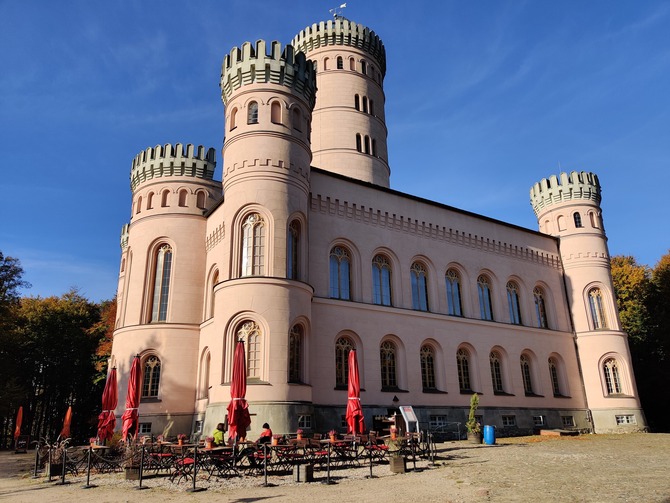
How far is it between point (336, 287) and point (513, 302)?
13.7 metres

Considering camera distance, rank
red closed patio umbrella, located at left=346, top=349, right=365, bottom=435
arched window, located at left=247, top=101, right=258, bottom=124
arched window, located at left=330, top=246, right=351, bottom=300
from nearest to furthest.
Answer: red closed patio umbrella, located at left=346, top=349, right=365, bottom=435
arched window, located at left=247, top=101, right=258, bottom=124
arched window, located at left=330, top=246, right=351, bottom=300

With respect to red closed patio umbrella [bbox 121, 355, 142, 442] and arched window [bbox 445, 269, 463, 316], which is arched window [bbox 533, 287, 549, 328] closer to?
arched window [bbox 445, 269, 463, 316]

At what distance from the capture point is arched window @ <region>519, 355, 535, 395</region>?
3136 centimetres

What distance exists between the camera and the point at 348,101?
3712 cm

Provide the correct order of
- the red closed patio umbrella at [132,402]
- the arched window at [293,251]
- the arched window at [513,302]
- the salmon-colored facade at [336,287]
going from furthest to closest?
1. the arched window at [513,302]
2. the arched window at [293,251]
3. the salmon-colored facade at [336,287]
4. the red closed patio umbrella at [132,402]

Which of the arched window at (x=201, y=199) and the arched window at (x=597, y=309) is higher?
the arched window at (x=201, y=199)

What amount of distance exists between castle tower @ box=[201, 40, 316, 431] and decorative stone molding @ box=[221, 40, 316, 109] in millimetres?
50

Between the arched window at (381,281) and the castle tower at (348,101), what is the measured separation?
9.25 metres

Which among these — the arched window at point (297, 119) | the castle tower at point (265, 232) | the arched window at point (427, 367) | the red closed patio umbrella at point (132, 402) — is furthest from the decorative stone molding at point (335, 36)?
the red closed patio umbrella at point (132, 402)

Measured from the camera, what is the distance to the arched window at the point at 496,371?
1181 inches

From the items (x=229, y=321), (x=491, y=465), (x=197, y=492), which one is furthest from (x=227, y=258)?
(x=491, y=465)

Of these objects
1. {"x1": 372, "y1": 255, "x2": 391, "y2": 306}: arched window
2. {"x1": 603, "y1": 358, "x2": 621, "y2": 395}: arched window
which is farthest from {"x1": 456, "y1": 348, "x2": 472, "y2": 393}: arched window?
{"x1": 603, "y1": 358, "x2": 621, "y2": 395}: arched window

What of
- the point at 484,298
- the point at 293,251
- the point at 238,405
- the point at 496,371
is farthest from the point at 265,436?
the point at 484,298

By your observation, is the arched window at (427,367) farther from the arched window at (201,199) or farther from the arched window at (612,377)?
the arched window at (201,199)
